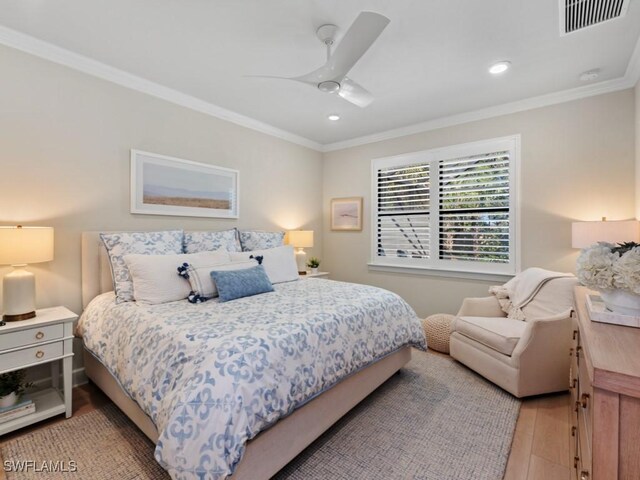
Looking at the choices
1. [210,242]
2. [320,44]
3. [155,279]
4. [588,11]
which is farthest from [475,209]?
[155,279]

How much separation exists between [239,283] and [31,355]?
1.34m

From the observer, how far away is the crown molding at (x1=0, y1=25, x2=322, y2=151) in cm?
222

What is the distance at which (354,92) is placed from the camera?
2.36 m

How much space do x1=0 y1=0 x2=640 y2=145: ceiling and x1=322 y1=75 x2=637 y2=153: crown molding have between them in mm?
110

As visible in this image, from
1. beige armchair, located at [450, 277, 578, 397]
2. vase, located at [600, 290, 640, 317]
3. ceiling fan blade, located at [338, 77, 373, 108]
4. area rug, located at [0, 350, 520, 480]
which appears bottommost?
area rug, located at [0, 350, 520, 480]

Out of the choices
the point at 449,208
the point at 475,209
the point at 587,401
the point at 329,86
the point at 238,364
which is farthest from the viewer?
the point at 449,208

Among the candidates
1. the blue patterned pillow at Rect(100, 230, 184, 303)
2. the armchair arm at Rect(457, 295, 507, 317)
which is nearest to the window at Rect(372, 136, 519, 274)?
the armchair arm at Rect(457, 295, 507, 317)

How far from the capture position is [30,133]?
7.54 feet

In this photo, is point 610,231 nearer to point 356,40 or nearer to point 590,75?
point 590,75

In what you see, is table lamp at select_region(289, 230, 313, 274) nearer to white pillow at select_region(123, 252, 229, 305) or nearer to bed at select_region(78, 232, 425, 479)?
bed at select_region(78, 232, 425, 479)

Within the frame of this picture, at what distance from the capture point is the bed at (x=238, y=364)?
4.02 feet

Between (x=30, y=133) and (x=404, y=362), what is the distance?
346 cm

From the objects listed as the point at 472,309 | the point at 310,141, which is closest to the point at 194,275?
the point at 472,309

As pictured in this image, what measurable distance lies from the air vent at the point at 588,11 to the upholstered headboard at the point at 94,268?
11.9 ft
